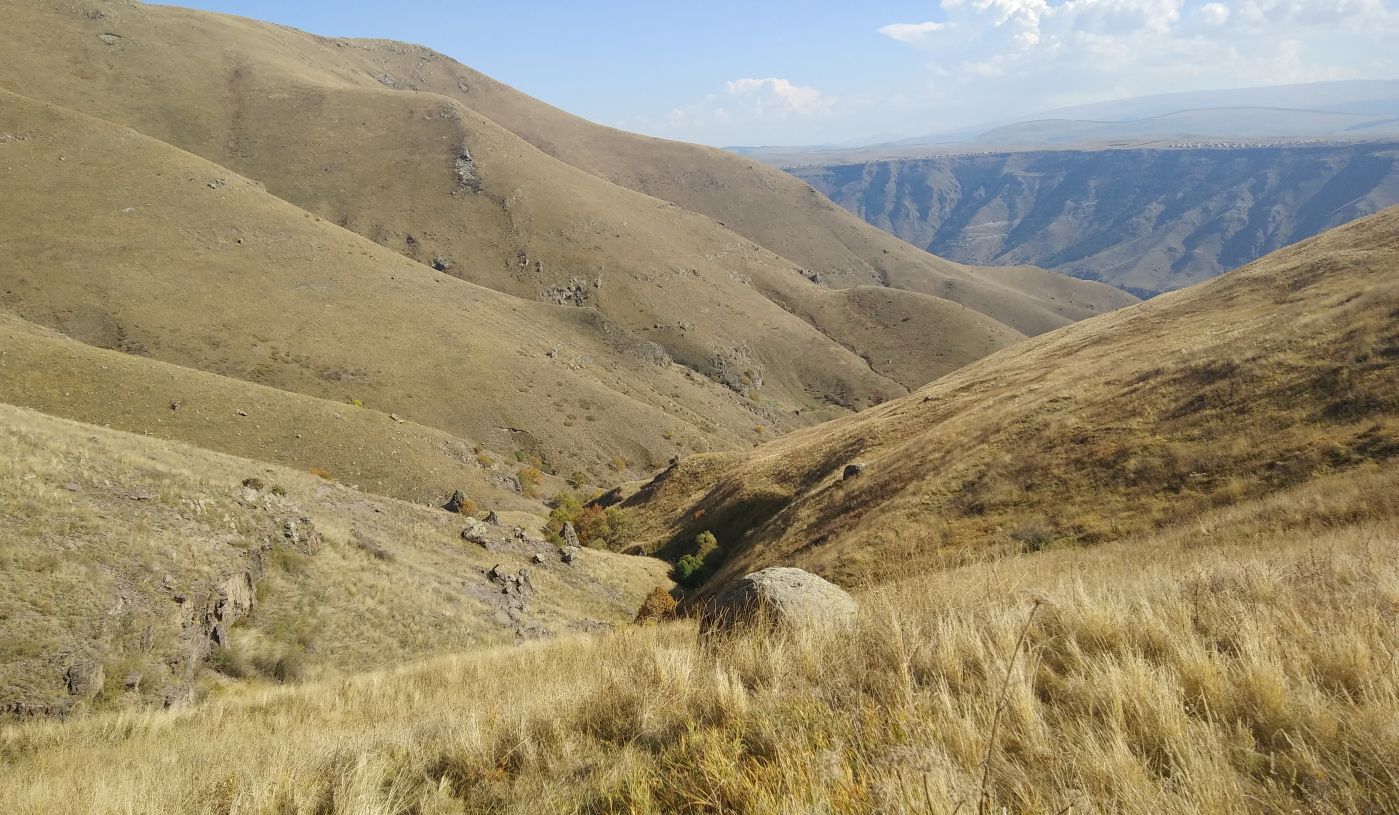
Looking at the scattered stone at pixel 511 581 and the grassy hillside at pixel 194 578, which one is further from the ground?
the grassy hillside at pixel 194 578

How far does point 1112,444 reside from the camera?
21.8m

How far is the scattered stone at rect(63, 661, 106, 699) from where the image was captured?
1264cm

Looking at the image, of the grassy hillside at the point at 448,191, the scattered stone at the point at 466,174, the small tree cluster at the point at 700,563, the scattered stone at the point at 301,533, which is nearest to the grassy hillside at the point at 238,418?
the small tree cluster at the point at 700,563

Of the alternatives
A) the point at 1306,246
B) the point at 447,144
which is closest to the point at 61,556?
the point at 1306,246

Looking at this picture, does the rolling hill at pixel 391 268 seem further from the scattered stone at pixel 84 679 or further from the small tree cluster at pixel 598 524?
the scattered stone at pixel 84 679

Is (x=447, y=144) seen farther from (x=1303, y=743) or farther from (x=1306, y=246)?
(x=1303, y=743)

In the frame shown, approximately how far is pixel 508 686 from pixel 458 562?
20.2 meters

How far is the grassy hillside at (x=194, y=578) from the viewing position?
44.2 ft

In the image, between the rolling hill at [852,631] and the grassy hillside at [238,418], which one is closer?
the rolling hill at [852,631]

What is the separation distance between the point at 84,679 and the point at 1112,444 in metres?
27.5

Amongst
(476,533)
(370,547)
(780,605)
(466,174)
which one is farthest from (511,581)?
(466,174)

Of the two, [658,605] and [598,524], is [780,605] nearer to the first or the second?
[658,605]

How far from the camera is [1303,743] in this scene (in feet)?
10.3

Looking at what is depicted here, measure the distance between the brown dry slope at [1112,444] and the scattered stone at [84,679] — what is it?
15.1 m
